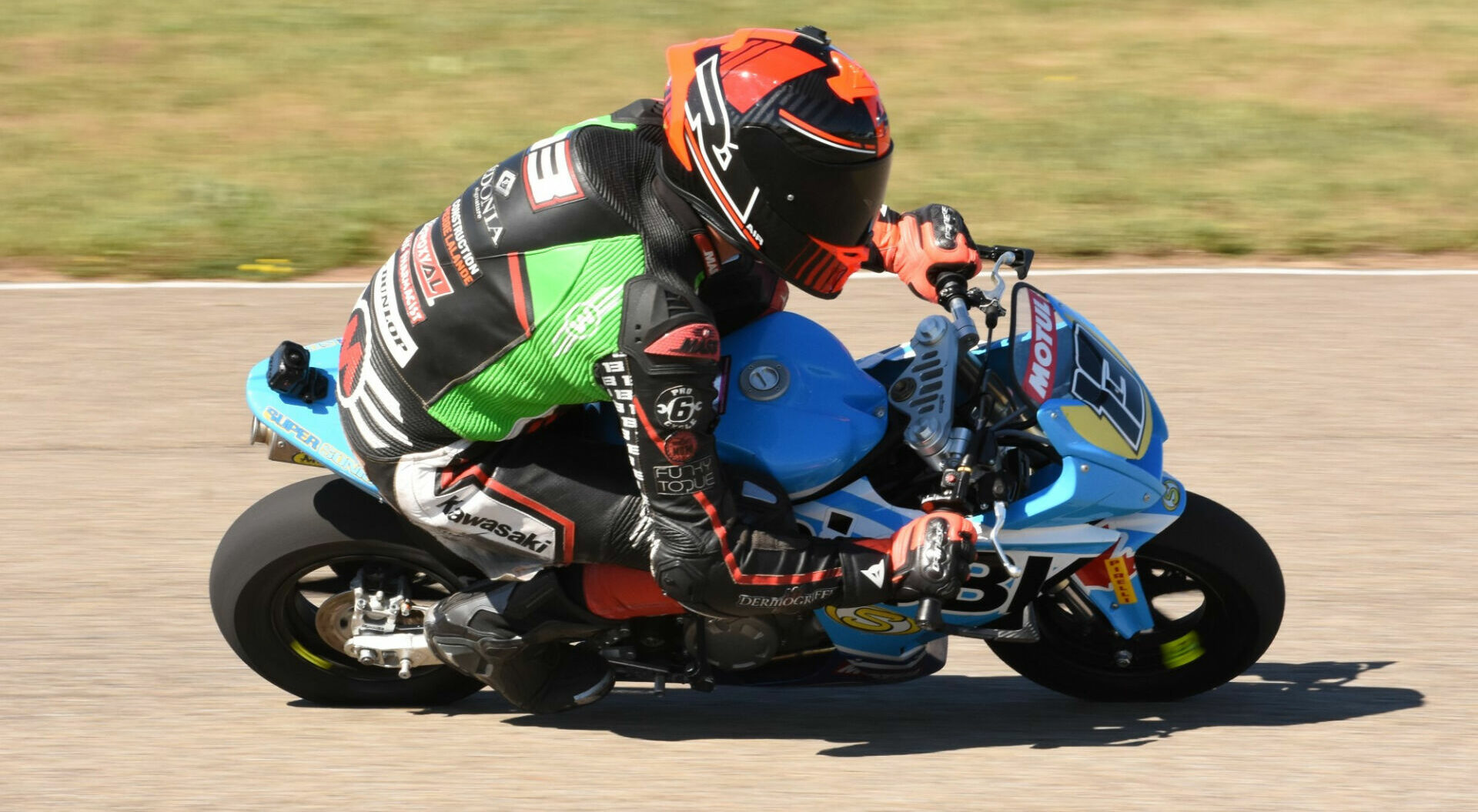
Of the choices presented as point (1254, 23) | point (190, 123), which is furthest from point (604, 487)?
point (1254, 23)

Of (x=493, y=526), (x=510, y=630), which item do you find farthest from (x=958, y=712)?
(x=493, y=526)

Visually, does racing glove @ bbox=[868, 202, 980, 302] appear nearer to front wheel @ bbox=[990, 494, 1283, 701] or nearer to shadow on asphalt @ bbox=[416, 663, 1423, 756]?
front wheel @ bbox=[990, 494, 1283, 701]

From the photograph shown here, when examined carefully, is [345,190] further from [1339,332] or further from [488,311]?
[488,311]

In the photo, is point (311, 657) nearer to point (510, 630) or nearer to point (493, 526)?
point (510, 630)

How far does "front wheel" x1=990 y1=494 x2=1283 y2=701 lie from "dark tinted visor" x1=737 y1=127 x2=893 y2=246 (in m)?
1.18

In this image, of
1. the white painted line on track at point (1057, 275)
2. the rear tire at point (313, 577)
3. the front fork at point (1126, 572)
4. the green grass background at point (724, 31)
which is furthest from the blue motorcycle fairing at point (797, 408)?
the green grass background at point (724, 31)

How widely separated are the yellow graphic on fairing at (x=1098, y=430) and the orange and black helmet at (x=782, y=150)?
0.68 meters

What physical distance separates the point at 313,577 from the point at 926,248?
5.65 feet

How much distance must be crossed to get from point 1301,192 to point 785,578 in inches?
232

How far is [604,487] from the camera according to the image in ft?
12.6

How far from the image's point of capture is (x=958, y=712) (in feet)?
14.6

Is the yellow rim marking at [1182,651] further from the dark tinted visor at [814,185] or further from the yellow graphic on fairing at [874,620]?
the dark tinted visor at [814,185]

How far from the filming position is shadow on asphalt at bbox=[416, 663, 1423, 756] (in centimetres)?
430

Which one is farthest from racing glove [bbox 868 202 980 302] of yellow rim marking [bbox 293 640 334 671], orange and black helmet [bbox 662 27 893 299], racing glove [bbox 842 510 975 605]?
yellow rim marking [bbox 293 640 334 671]
